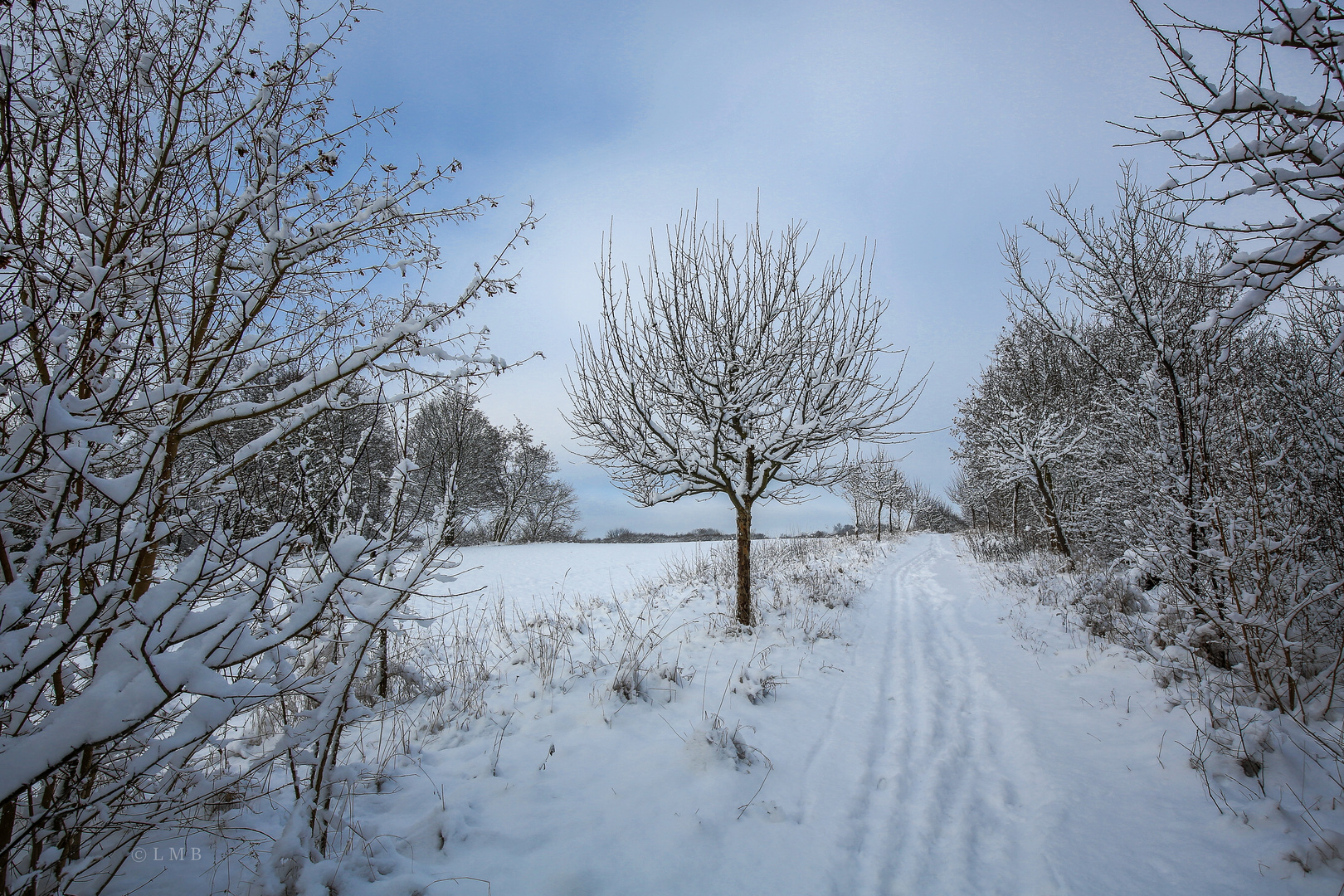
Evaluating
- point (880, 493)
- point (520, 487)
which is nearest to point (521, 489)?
point (520, 487)

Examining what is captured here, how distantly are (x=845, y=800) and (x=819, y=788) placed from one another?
15 centimetres

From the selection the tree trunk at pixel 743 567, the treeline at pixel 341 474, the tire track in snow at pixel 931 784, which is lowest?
the tire track in snow at pixel 931 784

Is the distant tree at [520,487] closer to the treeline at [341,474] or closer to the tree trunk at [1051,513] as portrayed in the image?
the treeline at [341,474]

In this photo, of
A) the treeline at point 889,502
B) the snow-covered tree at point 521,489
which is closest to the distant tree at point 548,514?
the snow-covered tree at point 521,489

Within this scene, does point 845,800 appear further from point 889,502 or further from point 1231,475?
point 889,502

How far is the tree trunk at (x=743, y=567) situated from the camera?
5.64 meters

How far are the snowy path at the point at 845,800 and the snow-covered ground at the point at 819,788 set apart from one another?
0.04ft

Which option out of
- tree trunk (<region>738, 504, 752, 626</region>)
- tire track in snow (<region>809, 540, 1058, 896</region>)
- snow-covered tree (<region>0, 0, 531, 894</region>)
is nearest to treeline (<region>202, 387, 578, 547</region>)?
snow-covered tree (<region>0, 0, 531, 894</region>)

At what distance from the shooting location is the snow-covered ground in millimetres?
2162

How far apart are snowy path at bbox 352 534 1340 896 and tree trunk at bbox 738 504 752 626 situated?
53.9 inches

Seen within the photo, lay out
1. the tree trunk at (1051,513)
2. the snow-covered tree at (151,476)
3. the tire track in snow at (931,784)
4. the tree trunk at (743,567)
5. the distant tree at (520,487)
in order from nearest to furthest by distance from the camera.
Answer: the snow-covered tree at (151,476)
the tire track in snow at (931,784)
the tree trunk at (743,567)
the tree trunk at (1051,513)
the distant tree at (520,487)

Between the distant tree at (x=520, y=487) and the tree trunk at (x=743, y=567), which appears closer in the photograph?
the tree trunk at (x=743, y=567)

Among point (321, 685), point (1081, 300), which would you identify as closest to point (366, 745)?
point (321, 685)

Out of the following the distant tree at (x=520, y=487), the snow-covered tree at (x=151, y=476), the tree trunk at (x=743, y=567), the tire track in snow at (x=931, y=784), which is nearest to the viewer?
the snow-covered tree at (x=151, y=476)
